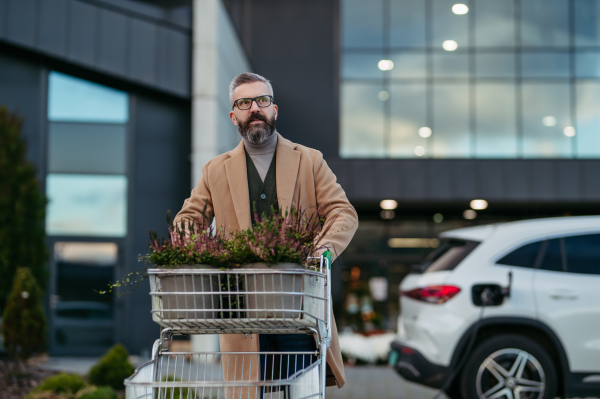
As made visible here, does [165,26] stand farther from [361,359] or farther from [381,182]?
[361,359]

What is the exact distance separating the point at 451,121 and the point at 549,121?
2590 millimetres

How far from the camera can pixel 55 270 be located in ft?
44.9

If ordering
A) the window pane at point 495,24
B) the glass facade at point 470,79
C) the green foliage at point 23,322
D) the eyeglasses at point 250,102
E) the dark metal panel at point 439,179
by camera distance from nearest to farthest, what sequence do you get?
the eyeglasses at point 250,102 < the green foliage at point 23,322 < the dark metal panel at point 439,179 < the glass facade at point 470,79 < the window pane at point 495,24

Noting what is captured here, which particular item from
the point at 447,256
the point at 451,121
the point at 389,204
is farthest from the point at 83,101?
the point at 447,256

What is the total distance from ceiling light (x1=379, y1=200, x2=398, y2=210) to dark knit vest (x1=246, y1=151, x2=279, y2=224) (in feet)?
46.7

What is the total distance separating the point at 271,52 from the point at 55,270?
27.6ft

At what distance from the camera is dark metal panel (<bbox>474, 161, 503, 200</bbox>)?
54.3 ft

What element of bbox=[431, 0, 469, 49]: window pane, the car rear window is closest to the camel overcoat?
the car rear window

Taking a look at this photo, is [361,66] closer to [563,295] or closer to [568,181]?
[568,181]

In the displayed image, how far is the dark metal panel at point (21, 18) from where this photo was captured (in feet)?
43.2

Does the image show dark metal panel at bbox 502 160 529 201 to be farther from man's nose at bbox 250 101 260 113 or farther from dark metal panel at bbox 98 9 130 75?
man's nose at bbox 250 101 260 113

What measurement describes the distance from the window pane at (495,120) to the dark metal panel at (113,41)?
9551 mm

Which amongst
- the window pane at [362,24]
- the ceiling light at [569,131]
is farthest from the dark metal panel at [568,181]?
the window pane at [362,24]

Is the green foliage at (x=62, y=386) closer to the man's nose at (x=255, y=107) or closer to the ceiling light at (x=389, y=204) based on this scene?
the man's nose at (x=255, y=107)
